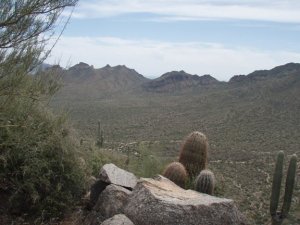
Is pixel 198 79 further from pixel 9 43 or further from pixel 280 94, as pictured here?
pixel 9 43

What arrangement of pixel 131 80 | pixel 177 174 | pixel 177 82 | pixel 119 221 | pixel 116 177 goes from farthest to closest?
1. pixel 131 80
2. pixel 177 82
3. pixel 177 174
4. pixel 116 177
5. pixel 119 221

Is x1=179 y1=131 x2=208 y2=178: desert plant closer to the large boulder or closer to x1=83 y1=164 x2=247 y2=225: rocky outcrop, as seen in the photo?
x1=83 y1=164 x2=247 y2=225: rocky outcrop

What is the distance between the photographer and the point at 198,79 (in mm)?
111375

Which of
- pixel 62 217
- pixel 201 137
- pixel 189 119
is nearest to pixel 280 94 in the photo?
pixel 189 119

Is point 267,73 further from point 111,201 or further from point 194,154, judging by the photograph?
point 111,201

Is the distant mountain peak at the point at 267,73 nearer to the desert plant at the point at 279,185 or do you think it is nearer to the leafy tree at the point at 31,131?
the desert plant at the point at 279,185

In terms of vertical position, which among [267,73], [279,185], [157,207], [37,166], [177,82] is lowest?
[279,185]

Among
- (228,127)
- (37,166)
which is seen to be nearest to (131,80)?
(228,127)

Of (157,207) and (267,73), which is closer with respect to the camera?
(157,207)

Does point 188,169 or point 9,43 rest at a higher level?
point 9,43

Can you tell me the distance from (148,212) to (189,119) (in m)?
45.0

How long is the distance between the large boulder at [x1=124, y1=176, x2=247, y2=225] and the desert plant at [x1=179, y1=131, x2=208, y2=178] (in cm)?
361

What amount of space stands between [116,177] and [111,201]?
0.88 metres

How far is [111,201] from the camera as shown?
29.8ft
